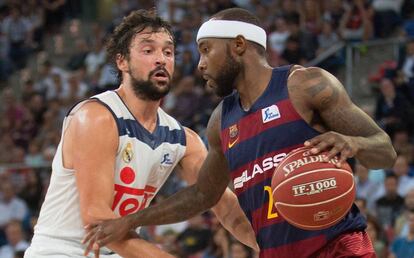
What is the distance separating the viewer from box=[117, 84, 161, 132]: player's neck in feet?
19.5

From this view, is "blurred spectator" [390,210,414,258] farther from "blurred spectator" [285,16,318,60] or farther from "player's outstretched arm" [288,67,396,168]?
"blurred spectator" [285,16,318,60]

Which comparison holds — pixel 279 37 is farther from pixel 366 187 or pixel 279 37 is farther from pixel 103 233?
pixel 103 233

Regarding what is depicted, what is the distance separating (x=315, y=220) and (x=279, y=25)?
9128 millimetres

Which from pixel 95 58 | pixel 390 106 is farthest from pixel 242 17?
pixel 95 58

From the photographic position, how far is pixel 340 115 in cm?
488

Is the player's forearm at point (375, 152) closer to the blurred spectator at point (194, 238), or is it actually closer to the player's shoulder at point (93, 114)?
the player's shoulder at point (93, 114)

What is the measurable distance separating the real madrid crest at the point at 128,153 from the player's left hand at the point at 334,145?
5.05ft

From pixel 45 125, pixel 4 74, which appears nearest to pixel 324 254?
pixel 45 125

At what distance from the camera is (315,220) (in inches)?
185

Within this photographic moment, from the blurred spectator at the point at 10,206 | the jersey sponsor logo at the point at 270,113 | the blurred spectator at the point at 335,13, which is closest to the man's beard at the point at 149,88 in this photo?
the jersey sponsor logo at the point at 270,113

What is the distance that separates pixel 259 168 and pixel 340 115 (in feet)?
1.87

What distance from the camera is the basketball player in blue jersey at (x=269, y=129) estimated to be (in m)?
4.87

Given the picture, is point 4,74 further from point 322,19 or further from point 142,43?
point 142,43

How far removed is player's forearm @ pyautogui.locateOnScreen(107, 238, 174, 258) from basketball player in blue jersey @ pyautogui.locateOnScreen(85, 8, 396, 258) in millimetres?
71
